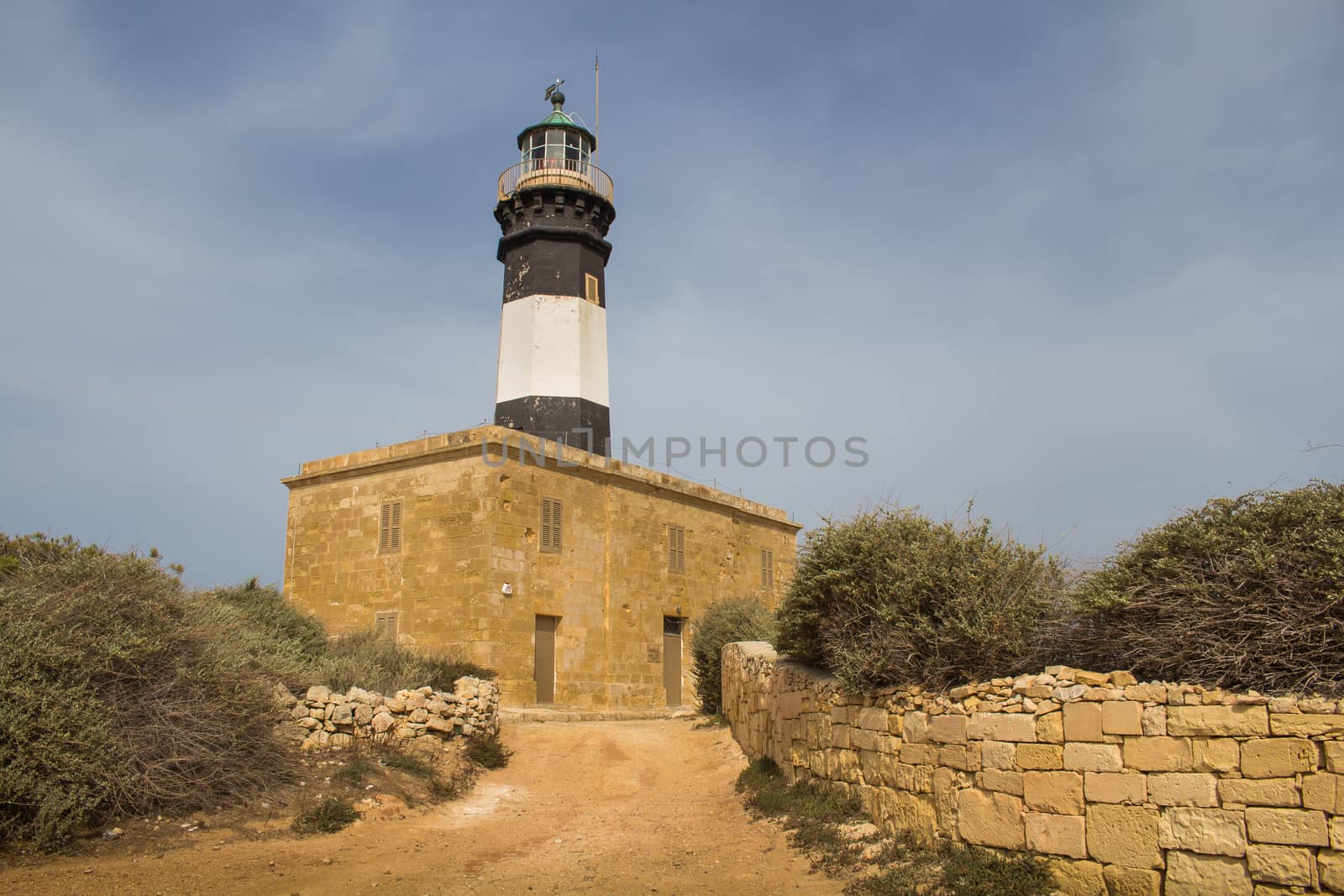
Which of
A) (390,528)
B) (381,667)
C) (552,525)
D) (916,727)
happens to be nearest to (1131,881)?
(916,727)

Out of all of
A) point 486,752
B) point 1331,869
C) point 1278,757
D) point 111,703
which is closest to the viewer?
point 1331,869

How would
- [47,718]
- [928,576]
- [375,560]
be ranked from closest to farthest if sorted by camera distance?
[47,718] → [928,576] → [375,560]

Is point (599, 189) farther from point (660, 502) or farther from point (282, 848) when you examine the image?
point (282, 848)

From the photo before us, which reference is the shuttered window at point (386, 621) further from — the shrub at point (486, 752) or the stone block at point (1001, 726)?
the stone block at point (1001, 726)

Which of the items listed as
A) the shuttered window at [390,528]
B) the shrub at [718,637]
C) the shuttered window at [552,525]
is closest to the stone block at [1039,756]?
the shrub at [718,637]

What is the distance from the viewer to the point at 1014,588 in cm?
738

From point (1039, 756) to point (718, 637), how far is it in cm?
924

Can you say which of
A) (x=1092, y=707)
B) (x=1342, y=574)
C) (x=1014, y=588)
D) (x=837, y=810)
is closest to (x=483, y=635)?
(x=837, y=810)

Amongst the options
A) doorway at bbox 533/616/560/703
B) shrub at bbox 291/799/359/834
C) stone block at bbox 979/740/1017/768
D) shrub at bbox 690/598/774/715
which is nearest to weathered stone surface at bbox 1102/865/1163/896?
stone block at bbox 979/740/1017/768

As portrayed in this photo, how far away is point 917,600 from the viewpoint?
24.9 ft

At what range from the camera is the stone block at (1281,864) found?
16.6 feet

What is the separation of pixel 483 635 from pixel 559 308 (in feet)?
25.1

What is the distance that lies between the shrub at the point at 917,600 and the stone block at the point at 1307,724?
1.79 meters

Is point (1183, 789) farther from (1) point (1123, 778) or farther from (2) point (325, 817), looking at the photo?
(2) point (325, 817)
